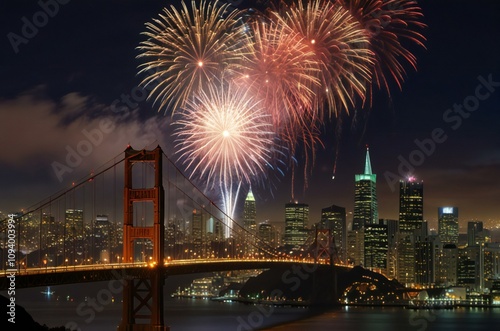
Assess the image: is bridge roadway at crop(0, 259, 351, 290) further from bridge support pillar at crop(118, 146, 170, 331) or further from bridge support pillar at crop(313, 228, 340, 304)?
bridge support pillar at crop(313, 228, 340, 304)

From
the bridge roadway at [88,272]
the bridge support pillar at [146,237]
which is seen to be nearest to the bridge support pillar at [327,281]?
the bridge roadway at [88,272]

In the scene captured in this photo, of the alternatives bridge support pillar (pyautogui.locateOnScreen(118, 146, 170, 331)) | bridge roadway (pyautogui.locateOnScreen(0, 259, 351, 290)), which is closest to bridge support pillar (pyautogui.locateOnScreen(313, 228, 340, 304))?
bridge roadway (pyautogui.locateOnScreen(0, 259, 351, 290))

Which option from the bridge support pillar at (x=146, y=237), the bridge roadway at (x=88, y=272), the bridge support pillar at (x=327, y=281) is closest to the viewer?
the bridge roadway at (x=88, y=272)

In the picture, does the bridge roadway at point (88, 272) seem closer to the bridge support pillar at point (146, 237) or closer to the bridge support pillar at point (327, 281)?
the bridge support pillar at point (146, 237)

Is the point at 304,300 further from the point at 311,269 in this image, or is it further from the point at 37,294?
the point at 37,294

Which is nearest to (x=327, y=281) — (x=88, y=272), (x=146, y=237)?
(x=146, y=237)

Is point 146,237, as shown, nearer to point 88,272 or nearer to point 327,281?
point 88,272

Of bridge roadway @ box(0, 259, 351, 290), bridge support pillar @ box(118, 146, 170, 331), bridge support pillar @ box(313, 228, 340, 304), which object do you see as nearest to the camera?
bridge roadway @ box(0, 259, 351, 290)

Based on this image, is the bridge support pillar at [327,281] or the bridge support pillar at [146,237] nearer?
the bridge support pillar at [146,237]

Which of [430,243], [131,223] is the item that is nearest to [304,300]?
[430,243]
